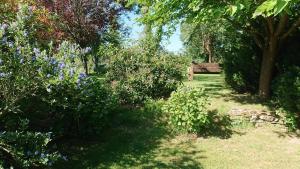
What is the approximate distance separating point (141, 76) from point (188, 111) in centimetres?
282

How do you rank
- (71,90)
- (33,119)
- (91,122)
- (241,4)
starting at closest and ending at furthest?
(241,4) < (71,90) < (33,119) < (91,122)

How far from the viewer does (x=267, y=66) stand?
1312 centimetres

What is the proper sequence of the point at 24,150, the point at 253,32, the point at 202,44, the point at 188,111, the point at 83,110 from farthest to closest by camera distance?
the point at 202,44
the point at 253,32
the point at 188,111
the point at 83,110
the point at 24,150

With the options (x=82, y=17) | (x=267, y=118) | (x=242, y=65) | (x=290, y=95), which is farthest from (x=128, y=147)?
(x=82, y=17)

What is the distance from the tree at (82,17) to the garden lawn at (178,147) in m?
7.40

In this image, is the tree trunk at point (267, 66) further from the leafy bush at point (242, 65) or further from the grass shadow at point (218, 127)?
the grass shadow at point (218, 127)

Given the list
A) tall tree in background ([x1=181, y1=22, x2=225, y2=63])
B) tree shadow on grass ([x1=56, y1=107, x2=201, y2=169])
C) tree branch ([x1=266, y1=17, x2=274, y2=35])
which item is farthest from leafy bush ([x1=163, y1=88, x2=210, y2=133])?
tall tree in background ([x1=181, y1=22, x2=225, y2=63])

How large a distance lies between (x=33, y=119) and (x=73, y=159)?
139 centimetres

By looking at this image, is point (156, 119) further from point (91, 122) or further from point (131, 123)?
point (91, 122)

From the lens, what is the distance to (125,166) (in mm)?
8758

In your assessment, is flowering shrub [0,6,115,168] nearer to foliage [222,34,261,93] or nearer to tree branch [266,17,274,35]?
tree branch [266,17,274,35]

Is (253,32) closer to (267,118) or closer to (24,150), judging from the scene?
(267,118)

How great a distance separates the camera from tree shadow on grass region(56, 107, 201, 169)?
894 centimetres

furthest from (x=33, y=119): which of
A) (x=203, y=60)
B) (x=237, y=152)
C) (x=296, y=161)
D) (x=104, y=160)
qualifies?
(x=203, y=60)
